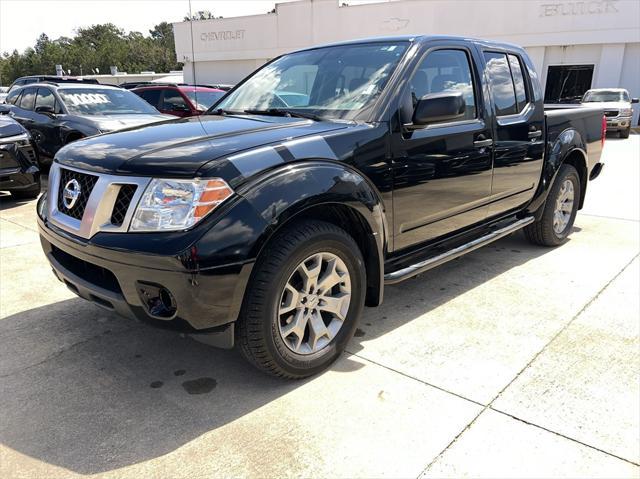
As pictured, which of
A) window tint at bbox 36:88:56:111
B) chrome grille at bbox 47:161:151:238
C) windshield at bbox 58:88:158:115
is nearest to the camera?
chrome grille at bbox 47:161:151:238

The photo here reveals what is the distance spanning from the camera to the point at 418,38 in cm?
349

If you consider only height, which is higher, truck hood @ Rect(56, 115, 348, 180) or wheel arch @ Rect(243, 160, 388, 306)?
truck hood @ Rect(56, 115, 348, 180)

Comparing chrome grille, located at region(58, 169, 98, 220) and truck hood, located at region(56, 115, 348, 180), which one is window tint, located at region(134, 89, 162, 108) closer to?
truck hood, located at region(56, 115, 348, 180)

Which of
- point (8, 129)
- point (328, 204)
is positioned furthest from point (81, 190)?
point (8, 129)

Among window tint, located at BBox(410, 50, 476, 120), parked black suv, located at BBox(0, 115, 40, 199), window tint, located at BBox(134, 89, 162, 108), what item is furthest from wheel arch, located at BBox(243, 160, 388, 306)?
window tint, located at BBox(134, 89, 162, 108)

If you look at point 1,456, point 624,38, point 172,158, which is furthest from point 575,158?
point 624,38

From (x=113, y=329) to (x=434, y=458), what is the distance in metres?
2.25

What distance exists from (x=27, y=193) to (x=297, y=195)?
634cm

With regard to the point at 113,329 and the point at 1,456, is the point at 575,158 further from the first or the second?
the point at 1,456

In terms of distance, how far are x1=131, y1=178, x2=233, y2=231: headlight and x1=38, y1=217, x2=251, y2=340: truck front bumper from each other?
6.2 inches

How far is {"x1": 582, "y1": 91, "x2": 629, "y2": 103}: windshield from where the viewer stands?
19266 millimetres

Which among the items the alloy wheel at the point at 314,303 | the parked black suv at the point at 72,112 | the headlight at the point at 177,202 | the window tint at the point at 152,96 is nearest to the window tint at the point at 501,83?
the alloy wheel at the point at 314,303

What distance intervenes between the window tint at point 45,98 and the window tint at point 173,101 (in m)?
2.69

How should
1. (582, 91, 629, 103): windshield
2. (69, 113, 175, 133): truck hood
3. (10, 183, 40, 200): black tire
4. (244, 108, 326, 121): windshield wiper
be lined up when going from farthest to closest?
1. (582, 91, 629, 103): windshield
2. (69, 113, 175, 133): truck hood
3. (10, 183, 40, 200): black tire
4. (244, 108, 326, 121): windshield wiper
